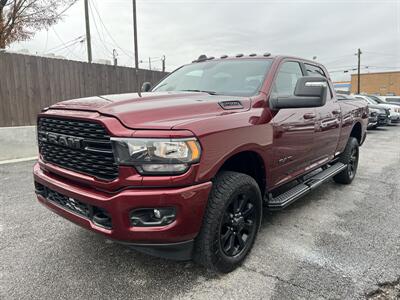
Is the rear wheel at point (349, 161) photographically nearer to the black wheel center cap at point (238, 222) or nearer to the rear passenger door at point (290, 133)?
the rear passenger door at point (290, 133)

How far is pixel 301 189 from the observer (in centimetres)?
359

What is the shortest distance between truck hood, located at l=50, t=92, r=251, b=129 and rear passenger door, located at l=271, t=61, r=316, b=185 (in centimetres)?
49

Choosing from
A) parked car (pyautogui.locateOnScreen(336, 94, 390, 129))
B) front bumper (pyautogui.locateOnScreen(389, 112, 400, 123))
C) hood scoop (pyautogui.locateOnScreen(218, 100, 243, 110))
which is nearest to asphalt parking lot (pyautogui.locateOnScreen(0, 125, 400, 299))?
hood scoop (pyautogui.locateOnScreen(218, 100, 243, 110))

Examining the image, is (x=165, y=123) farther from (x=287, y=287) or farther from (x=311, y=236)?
(x=311, y=236)

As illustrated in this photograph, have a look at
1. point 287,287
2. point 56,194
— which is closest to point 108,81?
point 56,194

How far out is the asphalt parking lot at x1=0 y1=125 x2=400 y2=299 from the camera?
238 cm

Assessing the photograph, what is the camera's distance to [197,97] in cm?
286

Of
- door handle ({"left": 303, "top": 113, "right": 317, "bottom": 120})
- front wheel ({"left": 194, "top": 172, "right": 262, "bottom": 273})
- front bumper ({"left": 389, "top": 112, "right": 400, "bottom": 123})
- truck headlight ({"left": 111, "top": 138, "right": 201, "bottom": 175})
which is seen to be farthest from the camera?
front bumper ({"left": 389, "top": 112, "right": 400, "bottom": 123})

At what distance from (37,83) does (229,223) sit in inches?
290

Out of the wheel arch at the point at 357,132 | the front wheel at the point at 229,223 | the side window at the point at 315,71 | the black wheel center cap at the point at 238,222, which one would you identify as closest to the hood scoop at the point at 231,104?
the front wheel at the point at 229,223

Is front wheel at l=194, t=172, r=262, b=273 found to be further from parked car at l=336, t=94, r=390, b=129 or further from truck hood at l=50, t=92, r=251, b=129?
parked car at l=336, t=94, r=390, b=129

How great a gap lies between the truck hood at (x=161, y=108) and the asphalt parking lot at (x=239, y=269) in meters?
1.27

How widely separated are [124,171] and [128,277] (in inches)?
39.8

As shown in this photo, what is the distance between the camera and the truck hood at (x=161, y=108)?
7.08 feet
